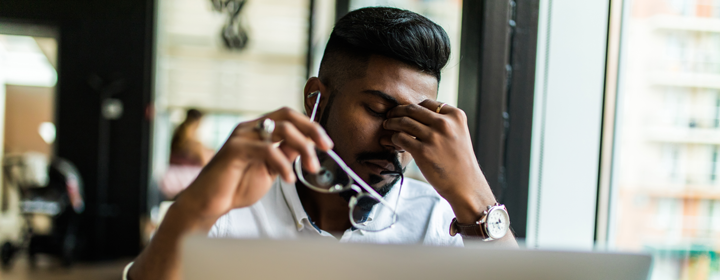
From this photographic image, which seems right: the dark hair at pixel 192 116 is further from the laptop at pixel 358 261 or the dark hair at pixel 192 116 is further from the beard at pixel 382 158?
the laptop at pixel 358 261

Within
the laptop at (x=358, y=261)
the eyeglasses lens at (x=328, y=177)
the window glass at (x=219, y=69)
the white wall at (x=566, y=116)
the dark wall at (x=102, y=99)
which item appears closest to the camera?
the laptop at (x=358, y=261)

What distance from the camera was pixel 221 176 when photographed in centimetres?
73

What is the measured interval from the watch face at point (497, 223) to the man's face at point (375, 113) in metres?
0.27

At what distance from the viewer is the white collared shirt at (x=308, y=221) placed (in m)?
1.20

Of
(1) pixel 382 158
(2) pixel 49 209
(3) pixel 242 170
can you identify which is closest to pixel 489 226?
(1) pixel 382 158

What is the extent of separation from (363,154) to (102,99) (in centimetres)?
447

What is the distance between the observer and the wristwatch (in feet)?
3.30

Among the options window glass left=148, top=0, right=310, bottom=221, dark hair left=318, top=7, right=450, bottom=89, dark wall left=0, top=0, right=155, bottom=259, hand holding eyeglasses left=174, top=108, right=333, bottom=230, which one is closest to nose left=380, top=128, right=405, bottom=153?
dark hair left=318, top=7, right=450, bottom=89

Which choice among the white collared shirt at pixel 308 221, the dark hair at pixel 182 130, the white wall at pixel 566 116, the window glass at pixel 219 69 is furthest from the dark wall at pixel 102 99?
the white wall at pixel 566 116

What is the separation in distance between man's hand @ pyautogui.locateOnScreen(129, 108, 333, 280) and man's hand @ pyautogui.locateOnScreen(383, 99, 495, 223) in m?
0.32

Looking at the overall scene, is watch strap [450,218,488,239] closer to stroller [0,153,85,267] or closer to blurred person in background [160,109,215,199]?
blurred person in background [160,109,215,199]

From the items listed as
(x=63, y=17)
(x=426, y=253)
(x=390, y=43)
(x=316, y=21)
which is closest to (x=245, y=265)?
(x=426, y=253)

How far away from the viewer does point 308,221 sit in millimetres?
1205

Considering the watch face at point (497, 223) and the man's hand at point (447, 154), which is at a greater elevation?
the man's hand at point (447, 154)
